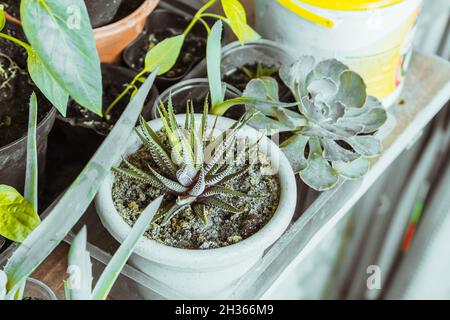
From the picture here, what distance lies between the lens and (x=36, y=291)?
0.66 m

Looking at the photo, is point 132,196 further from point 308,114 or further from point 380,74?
point 380,74

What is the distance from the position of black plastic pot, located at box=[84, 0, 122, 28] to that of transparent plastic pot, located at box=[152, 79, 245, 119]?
0.11 meters

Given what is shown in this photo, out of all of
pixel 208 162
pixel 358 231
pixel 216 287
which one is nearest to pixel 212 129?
pixel 208 162

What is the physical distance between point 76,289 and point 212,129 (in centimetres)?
23

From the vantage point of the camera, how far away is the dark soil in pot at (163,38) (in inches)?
34.8

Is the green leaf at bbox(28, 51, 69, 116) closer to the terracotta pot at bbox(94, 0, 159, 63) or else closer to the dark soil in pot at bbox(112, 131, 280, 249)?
the dark soil in pot at bbox(112, 131, 280, 249)

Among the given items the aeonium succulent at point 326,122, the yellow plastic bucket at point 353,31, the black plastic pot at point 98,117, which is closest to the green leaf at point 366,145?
the aeonium succulent at point 326,122

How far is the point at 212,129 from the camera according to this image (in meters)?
0.68

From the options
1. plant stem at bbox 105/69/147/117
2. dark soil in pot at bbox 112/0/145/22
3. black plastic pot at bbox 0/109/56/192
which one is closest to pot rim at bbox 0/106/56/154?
black plastic pot at bbox 0/109/56/192

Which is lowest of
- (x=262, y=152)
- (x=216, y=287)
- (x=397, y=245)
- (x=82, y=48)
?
(x=397, y=245)

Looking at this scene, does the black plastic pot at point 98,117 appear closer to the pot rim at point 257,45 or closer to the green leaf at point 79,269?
the pot rim at point 257,45

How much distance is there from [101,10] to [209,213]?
0.95 ft

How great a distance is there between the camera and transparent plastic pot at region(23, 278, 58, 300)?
25.7 inches

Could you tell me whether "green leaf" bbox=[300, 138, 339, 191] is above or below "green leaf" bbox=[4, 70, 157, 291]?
below
